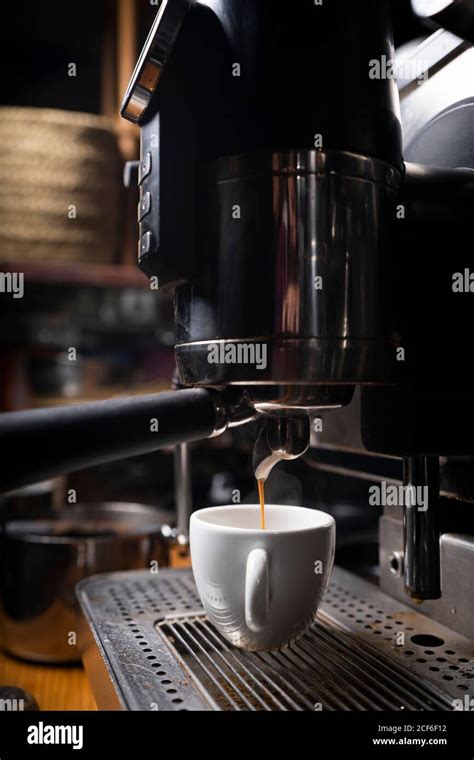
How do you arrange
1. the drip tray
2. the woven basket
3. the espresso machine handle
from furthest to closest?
the woven basket
the drip tray
the espresso machine handle

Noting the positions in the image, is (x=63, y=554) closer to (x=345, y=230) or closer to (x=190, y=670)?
(x=190, y=670)

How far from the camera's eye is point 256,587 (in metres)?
0.43

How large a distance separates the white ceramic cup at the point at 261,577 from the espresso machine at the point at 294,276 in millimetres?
27

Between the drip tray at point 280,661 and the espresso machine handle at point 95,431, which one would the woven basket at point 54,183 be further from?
the espresso machine handle at point 95,431

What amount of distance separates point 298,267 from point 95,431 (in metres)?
0.15

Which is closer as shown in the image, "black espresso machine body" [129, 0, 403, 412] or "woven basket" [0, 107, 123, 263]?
"black espresso machine body" [129, 0, 403, 412]

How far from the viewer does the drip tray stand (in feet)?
1.33

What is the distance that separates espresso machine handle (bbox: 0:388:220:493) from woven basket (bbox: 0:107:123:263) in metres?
0.98

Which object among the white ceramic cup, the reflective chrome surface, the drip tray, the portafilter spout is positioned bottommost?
the drip tray

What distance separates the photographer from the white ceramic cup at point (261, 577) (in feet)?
1.43

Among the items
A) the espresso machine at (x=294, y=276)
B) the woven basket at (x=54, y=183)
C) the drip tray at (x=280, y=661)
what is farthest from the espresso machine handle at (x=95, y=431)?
the woven basket at (x=54, y=183)

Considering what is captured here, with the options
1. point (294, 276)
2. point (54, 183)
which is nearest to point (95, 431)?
point (294, 276)

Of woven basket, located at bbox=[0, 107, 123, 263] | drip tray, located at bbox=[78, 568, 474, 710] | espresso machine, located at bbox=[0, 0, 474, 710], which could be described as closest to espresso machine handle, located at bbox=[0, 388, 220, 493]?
espresso machine, located at bbox=[0, 0, 474, 710]

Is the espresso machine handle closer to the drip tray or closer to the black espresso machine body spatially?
the black espresso machine body
